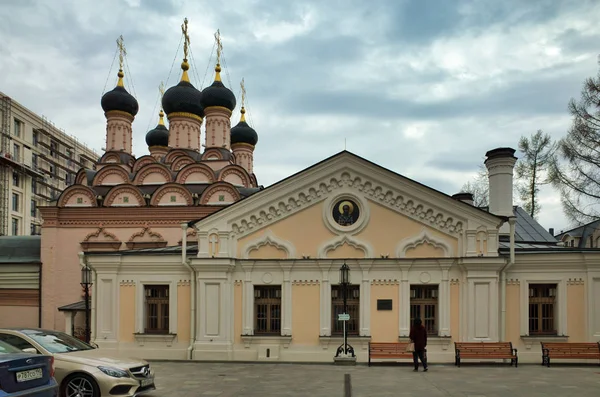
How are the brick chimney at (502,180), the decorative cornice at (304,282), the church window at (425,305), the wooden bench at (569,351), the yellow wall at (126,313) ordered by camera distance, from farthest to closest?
the brick chimney at (502,180), the yellow wall at (126,313), the decorative cornice at (304,282), the church window at (425,305), the wooden bench at (569,351)

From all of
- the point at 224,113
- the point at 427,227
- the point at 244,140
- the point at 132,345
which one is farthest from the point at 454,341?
the point at 244,140

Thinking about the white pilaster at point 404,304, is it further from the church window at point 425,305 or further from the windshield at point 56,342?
the windshield at point 56,342

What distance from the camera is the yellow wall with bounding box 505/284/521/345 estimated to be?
16656 millimetres

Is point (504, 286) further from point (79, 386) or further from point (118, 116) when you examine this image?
point (118, 116)

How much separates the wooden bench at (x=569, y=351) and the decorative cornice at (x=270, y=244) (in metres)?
7.74

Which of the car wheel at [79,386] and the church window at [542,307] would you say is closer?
the car wheel at [79,386]

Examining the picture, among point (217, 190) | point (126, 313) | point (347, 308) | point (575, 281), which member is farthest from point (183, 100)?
point (575, 281)

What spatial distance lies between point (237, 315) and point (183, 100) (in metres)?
18.3

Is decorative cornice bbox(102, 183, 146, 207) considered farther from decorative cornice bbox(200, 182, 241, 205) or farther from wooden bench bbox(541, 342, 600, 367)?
wooden bench bbox(541, 342, 600, 367)

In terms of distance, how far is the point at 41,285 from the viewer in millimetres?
26750

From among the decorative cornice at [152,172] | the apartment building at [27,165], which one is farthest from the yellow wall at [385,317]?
the apartment building at [27,165]

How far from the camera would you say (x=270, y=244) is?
17.6 metres

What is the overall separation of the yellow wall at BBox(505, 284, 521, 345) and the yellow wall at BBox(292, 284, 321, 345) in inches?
222

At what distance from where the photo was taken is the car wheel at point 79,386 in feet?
31.3
